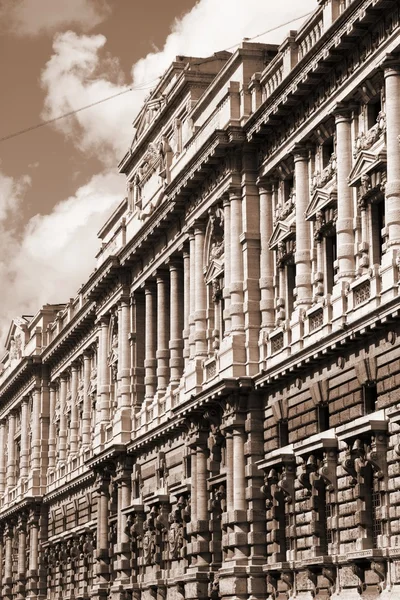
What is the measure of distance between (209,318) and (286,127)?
1035 cm

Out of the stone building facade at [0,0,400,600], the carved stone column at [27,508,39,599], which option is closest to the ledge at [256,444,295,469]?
the stone building facade at [0,0,400,600]

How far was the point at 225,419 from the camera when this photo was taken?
2066 inches

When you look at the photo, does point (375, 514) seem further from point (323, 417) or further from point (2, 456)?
point (2, 456)

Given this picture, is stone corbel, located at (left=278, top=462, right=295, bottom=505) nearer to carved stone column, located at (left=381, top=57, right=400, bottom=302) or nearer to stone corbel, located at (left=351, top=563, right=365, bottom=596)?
stone corbel, located at (left=351, top=563, right=365, bottom=596)

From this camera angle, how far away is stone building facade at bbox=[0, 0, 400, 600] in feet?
137

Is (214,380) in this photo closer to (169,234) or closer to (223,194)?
(223,194)

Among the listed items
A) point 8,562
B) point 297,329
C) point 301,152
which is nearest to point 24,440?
point 8,562

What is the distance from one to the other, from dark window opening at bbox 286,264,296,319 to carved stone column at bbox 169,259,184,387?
12633 mm

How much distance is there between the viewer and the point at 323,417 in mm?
45531

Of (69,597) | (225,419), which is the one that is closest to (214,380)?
(225,419)

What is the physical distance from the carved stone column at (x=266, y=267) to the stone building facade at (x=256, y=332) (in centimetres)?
8

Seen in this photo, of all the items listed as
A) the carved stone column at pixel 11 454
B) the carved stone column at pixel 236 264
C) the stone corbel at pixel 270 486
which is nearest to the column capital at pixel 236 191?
the carved stone column at pixel 236 264

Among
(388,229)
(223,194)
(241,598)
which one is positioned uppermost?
(223,194)

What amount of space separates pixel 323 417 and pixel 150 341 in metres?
22.8
